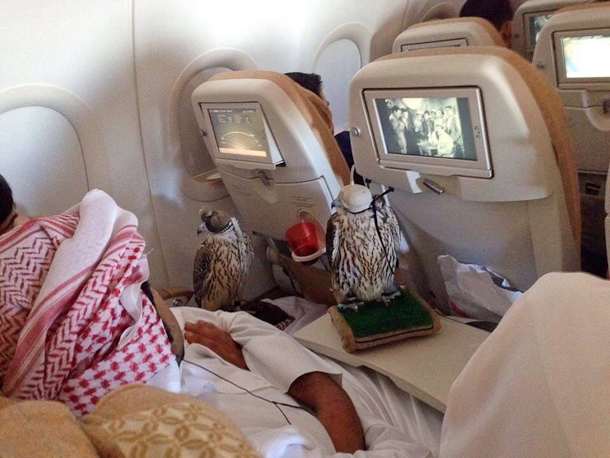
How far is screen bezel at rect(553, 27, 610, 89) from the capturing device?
1702 mm

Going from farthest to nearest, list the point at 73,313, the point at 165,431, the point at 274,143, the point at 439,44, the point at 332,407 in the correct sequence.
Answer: the point at 439,44
the point at 274,143
the point at 332,407
the point at 73,313
the point at 165,431

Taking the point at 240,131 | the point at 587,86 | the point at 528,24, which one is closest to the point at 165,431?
the point at 240,131

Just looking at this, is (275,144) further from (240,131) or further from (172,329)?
(172,329)

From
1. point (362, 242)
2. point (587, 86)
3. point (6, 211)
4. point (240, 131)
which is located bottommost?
point (362, 242)

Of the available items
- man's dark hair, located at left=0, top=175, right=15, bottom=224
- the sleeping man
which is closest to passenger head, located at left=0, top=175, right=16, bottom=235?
man's dark hair, located at left=0, top=175, right=15, bottom=224

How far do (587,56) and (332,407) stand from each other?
1.34 metres

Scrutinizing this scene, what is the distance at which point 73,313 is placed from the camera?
0.85 metres

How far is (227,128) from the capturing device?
1.92 metres

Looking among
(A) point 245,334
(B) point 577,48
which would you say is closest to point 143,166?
(A) point 245,334

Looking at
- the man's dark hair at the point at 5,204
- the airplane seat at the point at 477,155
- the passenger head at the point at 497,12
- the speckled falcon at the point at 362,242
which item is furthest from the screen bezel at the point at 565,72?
the man's dark hair at the point at 5,204

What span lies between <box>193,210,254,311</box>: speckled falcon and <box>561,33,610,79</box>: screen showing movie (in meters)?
1.17

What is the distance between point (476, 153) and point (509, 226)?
20cm

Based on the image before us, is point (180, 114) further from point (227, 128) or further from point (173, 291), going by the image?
point (173, 291)

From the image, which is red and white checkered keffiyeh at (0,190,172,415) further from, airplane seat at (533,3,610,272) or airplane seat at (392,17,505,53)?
airplane seat at (392,17,505,53)
